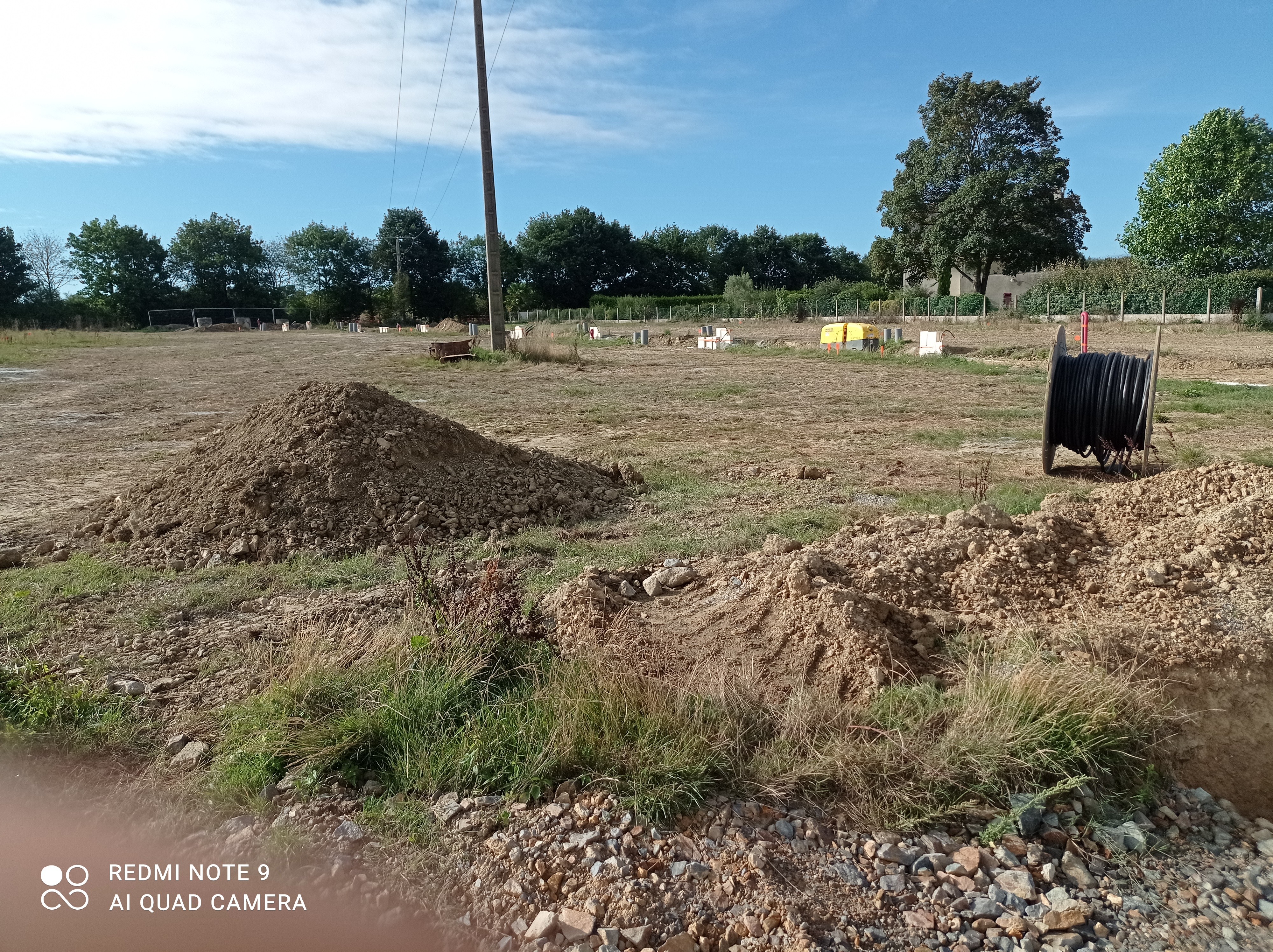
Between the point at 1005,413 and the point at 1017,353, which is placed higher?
the point at 1017,353

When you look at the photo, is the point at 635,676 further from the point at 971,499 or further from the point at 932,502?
the point at 971,499

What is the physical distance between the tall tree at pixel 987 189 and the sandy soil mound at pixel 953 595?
2087 inches

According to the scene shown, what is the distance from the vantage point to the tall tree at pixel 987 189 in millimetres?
53062

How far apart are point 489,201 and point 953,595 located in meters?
24.4

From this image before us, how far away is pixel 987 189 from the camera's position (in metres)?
52.9

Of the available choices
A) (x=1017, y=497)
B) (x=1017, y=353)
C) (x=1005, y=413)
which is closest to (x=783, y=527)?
(x=1017, y=497)

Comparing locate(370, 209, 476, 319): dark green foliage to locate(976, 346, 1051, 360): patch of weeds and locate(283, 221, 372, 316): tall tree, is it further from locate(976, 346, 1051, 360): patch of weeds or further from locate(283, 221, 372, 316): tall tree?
locate(976, 346, 1051, 360): patch of weeds

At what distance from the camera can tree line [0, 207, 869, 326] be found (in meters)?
81.9

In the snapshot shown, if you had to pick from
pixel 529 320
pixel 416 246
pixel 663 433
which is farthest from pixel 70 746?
pixel 416 246

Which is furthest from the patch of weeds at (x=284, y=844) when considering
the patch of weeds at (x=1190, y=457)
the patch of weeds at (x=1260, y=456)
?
the patch of weeds at (x=1260, y=456)

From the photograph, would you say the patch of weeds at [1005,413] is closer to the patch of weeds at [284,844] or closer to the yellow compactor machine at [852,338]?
the patch of weeds at [284,844]

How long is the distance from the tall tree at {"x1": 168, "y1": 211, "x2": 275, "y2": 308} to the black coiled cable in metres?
92.1

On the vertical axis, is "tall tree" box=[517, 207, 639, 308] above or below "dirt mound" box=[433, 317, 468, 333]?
above

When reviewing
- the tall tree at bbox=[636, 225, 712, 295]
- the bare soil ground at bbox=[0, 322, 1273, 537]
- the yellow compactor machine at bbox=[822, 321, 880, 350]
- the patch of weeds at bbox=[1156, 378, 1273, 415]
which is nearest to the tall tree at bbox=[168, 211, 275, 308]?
the tall tree at bbox=[636, 225, 712, 295]
